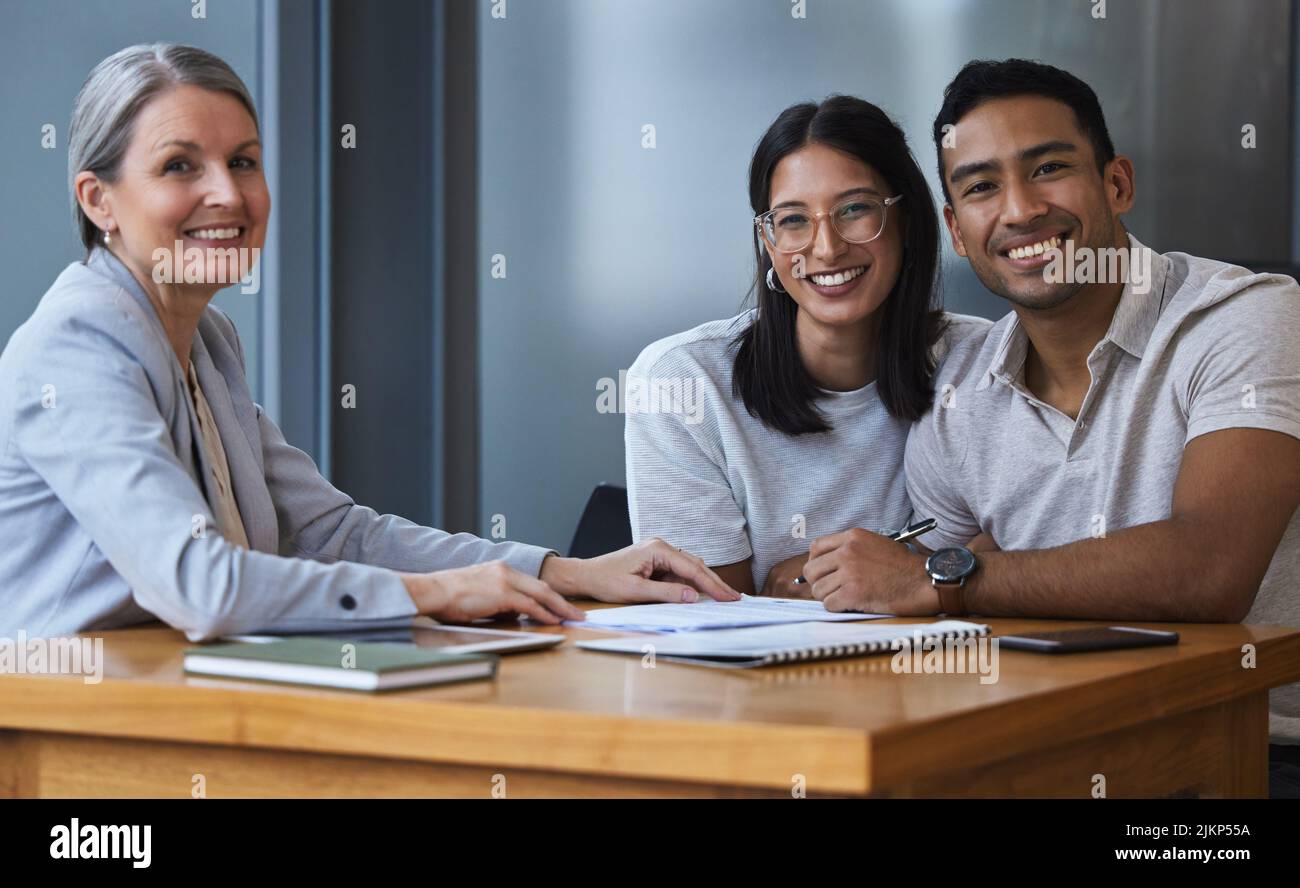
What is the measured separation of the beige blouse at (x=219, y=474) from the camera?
1.74m

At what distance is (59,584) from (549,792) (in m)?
0.78

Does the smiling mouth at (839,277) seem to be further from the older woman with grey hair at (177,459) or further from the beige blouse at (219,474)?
the beige blouse at (219,474)

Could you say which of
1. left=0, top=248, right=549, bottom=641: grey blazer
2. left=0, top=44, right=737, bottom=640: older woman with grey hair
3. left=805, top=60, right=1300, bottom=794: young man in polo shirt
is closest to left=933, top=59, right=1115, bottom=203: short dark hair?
left=805, top=60, right=1300, bottom=794: young man in polo shirt

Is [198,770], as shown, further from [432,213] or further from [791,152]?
[432,213]

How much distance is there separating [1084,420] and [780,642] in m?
1.01

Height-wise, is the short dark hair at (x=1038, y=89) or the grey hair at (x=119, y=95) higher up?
the short dark hair at (x=1038, y=89)

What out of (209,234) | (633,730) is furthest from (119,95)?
(633,730)

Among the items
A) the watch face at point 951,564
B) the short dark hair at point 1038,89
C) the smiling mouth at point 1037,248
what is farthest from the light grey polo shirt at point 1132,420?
the watch face at point 951,564

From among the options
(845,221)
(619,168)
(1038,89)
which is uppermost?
(619,168)

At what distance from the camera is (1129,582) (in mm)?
1760

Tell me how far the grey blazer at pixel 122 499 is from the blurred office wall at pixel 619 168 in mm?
2087

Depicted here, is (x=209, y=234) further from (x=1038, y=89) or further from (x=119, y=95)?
(x=1038, y=89)

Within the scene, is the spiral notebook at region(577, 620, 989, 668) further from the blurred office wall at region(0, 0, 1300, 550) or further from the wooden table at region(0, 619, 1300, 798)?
the blurred office wall at region(0, 0, 1300, 550)
